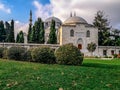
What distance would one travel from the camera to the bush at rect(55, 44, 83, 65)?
19.0 m

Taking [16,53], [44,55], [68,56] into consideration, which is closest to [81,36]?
[16,53]

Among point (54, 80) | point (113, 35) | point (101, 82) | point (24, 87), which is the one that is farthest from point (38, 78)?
point (113, 35)

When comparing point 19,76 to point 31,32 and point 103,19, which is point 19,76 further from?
point 103,19

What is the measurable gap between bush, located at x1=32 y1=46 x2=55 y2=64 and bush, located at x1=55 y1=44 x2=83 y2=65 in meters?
0.76

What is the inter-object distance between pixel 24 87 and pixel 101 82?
2811 mm

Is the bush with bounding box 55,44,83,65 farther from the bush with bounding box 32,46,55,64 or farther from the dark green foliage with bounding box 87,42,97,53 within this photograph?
the dark green foliage with bounding box 87,42,97,53

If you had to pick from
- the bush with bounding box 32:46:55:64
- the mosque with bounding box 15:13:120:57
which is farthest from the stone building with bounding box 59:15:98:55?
the bush with bounding box 32:46:55:64

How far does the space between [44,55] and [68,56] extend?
2.22 metres

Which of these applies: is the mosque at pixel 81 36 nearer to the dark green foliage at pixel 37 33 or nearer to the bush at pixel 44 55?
the dark green foliage at pixel 37 33

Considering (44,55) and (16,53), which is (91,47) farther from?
(44,55)

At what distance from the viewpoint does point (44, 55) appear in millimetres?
20422

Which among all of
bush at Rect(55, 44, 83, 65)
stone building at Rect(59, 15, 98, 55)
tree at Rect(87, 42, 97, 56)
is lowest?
bush at Rect(55, 44, 83, 65)

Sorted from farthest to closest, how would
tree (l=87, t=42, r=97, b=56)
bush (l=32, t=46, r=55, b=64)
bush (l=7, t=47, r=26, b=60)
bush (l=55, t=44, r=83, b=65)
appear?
tree (l=87, t=42, r=97, b=56) → bush (l=7, t=47, r=26, b=60) → bush (l=32, t=46, r=55, b=64) → bush (l=55, t=44, r=83, b=65)

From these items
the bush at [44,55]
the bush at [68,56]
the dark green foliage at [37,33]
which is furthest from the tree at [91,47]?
the bush at [68,56]
